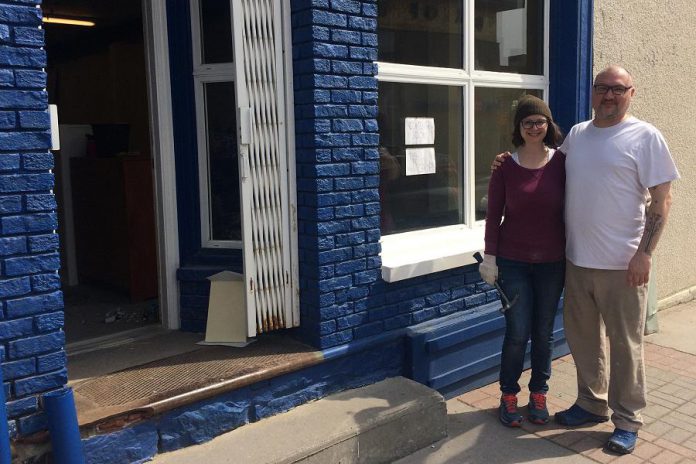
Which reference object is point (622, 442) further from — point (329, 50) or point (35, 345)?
→ point (35, 345)

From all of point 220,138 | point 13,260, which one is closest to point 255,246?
point 220,138

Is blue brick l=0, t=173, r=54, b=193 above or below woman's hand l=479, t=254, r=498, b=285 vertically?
above

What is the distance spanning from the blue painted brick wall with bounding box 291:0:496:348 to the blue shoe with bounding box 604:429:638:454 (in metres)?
1.37

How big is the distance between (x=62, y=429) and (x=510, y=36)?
402 centimetres

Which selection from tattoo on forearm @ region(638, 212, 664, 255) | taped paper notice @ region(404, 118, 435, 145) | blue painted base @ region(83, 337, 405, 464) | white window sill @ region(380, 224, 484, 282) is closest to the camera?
blue painted base @ region(83, 337, 405, 464)

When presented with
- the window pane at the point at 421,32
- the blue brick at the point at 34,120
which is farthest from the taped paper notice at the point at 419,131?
the blue brick at the point at 34,120

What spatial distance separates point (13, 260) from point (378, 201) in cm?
196

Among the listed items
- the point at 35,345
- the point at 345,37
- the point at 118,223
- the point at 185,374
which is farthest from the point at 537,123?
the point at 118,223

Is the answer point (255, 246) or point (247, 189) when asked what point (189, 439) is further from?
point (247, 189)

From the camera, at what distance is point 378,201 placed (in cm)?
390

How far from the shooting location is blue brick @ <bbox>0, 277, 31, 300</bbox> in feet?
8.70

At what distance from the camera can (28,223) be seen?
2689mm

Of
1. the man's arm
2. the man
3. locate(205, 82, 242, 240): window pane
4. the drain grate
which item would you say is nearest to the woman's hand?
the man

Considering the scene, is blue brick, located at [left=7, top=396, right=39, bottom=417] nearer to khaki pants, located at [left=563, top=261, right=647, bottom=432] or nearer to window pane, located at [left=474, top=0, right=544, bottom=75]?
khaki pants, located at [left=563, top=261, right=647, bottom=432]
